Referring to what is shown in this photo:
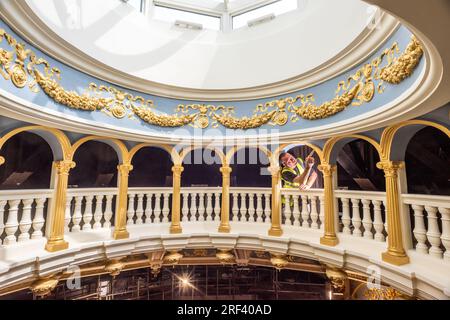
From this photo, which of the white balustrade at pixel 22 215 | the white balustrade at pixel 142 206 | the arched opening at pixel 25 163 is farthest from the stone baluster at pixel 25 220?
the white balustrade at pixel 142 206

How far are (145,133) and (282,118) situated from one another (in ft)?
10.5

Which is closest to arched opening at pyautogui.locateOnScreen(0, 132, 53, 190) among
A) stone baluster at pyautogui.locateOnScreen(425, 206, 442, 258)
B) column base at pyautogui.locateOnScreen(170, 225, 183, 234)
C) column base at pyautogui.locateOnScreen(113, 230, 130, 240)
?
column base at pyautogui.locateOnScreen(113, 230, 130, 240)

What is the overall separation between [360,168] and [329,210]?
1.56 metres

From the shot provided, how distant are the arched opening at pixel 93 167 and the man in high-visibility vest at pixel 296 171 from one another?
5.05 metres

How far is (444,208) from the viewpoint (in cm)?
291

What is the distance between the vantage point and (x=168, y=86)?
508 cm

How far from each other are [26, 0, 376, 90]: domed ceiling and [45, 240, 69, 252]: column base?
142 inches

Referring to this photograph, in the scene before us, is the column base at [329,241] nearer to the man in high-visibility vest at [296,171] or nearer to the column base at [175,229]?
the man in high-visibility vest at [296,171]

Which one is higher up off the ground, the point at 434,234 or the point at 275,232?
the point at 434,234

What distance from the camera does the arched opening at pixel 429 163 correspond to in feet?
12.7

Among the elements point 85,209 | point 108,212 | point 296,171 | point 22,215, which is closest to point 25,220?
→ point 22,215

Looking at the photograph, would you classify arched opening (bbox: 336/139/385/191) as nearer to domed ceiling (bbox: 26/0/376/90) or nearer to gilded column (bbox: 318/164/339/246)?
gilded column (bbox: 318/164/339/246)

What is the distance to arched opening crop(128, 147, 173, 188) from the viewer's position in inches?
254

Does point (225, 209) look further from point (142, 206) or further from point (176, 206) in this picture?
point (142, 206)
